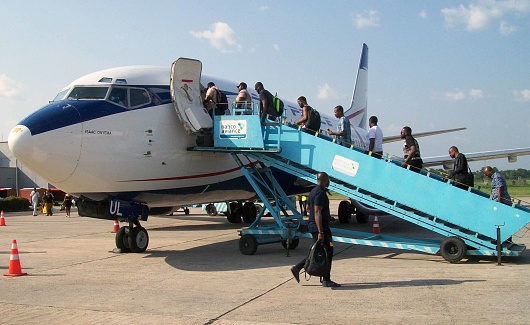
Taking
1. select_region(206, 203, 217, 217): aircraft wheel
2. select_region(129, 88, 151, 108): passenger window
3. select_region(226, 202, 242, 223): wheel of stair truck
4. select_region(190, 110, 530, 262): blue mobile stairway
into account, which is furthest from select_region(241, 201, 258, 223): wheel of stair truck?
select_region(129, 88, 151, 108): passenger window

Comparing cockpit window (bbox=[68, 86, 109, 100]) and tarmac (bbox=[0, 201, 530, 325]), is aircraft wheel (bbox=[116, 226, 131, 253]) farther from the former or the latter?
cockpit window (bbox=[68, 86, 109, 100])

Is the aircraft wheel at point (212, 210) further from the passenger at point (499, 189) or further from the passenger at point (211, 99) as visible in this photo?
the passenger at point (499, 189)

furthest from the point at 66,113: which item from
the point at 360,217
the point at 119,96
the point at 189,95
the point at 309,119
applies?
the point at 360,217

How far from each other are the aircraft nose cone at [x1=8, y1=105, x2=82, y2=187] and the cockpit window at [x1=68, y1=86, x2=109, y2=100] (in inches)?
39.1

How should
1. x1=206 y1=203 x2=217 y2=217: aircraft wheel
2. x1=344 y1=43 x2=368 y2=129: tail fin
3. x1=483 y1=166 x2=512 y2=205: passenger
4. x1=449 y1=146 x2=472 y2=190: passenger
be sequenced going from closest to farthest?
x1=483 y1=166 x2=512 y2=205: passenger → x1=449 y1=146 x2=472 y2=190: passenger → x1=206 y1=203 x2=217 y2=217: aircraft wheel → x1=344 y1=43 x2=368 y2=129: tail fin

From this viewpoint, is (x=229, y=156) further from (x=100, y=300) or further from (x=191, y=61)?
(x=100, y=300)

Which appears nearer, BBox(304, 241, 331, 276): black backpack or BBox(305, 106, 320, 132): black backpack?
BBox(304, 241, 331, 276): black backpack

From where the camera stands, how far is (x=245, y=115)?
11.7m

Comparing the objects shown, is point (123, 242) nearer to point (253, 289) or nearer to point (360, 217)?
point (253, 289)

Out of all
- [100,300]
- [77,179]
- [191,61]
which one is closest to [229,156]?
[191,61]

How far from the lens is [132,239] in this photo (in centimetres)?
1224

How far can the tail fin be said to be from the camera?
27.6 metres

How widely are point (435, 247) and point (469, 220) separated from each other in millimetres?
890

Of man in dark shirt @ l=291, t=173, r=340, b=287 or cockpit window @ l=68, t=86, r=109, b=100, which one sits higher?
cockpit window @ l=68, t=86, r=109, b=100
